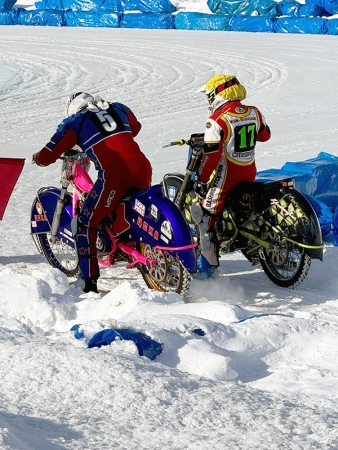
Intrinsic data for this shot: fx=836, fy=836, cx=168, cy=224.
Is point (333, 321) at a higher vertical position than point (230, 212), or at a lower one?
lower

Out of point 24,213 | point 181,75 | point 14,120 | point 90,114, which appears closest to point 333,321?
point 90,114

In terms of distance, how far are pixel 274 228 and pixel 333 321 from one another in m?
0.96

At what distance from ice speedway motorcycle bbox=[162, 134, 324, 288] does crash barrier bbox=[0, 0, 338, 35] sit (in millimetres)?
22205

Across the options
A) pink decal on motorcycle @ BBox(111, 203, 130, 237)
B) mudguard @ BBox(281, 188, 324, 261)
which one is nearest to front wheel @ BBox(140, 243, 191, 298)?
pink decal on motorcycle @ BBox(111, 203, 130, 237)

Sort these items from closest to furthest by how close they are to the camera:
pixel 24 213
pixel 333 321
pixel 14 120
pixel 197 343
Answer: pixel 197 343 < pixel 333 321 < pixel 24 213 < pixel 14 120

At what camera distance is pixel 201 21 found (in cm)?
3061

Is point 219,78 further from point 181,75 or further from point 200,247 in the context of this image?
point 181,75

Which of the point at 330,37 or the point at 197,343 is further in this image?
the point at 330,37

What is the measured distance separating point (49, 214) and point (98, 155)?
1.04 metres

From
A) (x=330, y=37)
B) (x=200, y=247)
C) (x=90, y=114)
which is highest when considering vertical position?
(x=330, y=37)

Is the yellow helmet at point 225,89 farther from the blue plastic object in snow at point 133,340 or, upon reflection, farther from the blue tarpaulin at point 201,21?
the blue tarpaulin at point 201,21

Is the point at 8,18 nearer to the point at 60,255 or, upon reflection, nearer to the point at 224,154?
the point at 60,255

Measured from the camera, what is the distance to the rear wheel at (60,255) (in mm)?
7050

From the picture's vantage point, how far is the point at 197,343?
16.2ft
